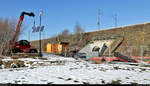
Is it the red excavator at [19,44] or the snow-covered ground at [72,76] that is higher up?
the red excavator at [19,44]

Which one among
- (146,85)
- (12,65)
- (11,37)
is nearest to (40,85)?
(146,85)

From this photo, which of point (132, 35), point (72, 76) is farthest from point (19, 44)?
point (132, 35)

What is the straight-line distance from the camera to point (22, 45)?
74.6 feet

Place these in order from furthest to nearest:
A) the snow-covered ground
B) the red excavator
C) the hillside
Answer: the red excavator < the hillside < the snow-covered ground

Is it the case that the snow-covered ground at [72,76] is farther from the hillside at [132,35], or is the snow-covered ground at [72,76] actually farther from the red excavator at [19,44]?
the red excavator at [19,44]

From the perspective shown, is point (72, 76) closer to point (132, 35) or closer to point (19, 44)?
point (19, 44)

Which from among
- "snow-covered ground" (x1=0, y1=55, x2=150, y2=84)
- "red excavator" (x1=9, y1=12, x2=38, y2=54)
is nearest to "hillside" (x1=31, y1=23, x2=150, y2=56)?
"snow-covered ground" (x1=0, y1=55, x2=150, y2=84)

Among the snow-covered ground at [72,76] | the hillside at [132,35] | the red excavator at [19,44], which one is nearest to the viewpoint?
the snow-covered ground at [72,76]

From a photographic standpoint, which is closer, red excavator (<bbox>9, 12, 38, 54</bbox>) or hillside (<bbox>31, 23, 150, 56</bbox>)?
hillside (<bbox>31, 23, 150, 56</bbox>)

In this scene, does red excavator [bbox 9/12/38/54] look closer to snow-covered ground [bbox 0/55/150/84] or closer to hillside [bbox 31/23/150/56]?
snow-covered ground [bbox 0/55/150/84]

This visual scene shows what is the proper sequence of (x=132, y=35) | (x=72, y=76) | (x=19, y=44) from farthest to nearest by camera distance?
(x=132, y=35), (x=19, y=44), (x=72, y=76)

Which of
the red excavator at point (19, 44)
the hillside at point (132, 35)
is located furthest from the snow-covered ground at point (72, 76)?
the red excavator at point (19, 44)

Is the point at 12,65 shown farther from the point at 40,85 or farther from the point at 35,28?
the point at 35,28

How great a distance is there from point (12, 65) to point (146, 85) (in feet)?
27.7
